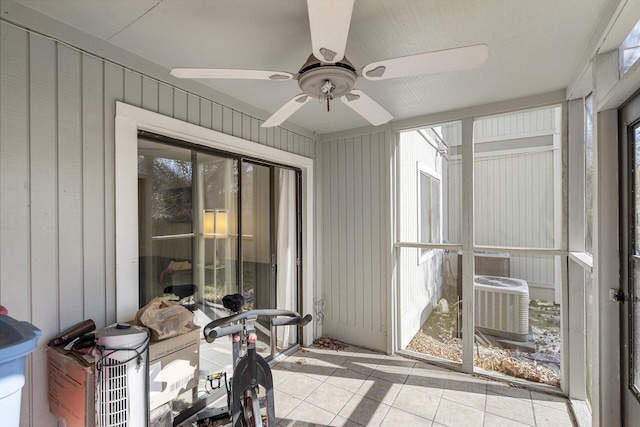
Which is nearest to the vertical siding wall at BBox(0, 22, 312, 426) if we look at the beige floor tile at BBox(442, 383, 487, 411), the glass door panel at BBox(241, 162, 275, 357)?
the glass door panel at BBox(241, 162, 275, 357)

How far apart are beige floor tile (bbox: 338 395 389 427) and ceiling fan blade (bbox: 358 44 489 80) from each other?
241cm

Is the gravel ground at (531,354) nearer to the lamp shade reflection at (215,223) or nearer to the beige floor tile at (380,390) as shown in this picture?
the beige floor tile at (380,390)

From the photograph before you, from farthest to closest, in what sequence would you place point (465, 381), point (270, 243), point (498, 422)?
point (270, 243)
point (465, 381)
point (498, 422)

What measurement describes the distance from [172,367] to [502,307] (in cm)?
301

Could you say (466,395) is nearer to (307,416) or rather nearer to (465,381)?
(465,381)

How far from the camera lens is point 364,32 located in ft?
5.74

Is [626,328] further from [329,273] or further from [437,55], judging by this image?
[329,273]

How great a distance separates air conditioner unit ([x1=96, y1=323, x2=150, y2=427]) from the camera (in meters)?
1.45

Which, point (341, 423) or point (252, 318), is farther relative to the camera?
point (341, 423)

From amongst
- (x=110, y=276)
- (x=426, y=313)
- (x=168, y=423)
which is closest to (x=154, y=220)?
(x=110, y=276)

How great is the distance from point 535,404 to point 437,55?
287 cm

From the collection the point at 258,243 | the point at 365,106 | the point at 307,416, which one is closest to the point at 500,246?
the point at 365,106

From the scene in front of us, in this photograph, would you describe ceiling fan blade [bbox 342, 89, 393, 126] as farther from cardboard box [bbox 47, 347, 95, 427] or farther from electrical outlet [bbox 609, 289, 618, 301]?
cardboard box [bbox 47, 347, 95, 427]

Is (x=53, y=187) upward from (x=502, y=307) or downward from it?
Result: upward
